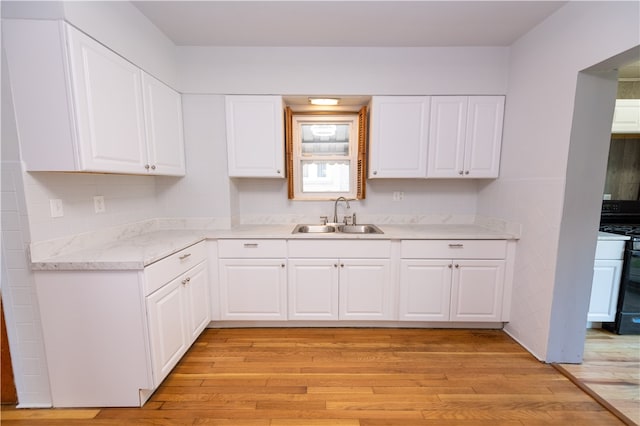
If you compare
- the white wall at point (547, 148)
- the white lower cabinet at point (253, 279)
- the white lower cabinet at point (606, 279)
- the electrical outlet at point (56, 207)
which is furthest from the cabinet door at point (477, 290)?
the electrical outlet at point (56, 207)

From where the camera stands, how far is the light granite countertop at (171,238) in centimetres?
142

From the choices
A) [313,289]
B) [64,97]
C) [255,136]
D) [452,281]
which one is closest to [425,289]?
[452,281]

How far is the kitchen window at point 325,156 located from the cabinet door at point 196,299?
44.9 inches

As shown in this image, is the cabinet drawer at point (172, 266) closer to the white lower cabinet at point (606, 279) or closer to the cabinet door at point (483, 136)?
the cabinet door at point (483, 136)

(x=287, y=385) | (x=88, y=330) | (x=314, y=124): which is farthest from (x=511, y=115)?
(x=88, y=330)

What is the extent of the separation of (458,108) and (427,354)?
211cm

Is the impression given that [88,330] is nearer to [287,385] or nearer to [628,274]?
[287,385]

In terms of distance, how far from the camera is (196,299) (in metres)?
2.03

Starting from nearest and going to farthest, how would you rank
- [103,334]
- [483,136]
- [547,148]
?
[103,334] → [547,148] → [483,136]

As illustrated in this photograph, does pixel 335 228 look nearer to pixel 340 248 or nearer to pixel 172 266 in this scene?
pixel 340 248

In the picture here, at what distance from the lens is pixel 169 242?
1874 millimetres

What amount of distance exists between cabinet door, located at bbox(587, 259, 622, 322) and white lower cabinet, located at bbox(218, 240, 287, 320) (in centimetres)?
263

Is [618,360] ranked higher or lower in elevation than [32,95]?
lower

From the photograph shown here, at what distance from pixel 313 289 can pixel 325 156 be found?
4.60ft
